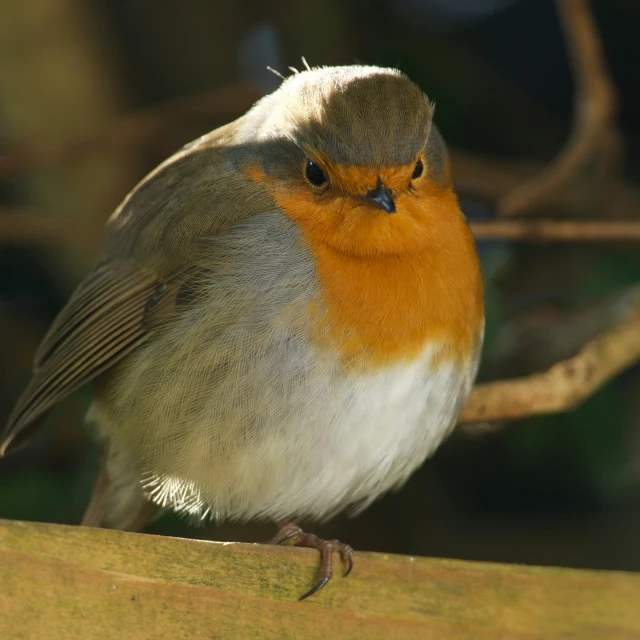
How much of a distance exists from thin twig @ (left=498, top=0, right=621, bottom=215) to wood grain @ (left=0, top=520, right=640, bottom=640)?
187cm

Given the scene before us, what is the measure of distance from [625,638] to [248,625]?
70 centimetres

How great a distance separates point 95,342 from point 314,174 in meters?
0.77

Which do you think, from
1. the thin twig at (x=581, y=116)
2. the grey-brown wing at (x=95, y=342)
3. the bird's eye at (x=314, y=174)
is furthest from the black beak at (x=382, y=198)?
the thin twig at (x=581, y=116)

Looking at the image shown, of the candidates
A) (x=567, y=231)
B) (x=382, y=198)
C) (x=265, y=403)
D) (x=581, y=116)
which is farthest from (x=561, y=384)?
(x=581, y=116)

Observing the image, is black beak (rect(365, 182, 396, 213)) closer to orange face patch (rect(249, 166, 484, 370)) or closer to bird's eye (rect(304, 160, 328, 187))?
orange face patch (rect(249, 166, 484, 370))

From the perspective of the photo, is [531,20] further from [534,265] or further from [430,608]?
[430,608]

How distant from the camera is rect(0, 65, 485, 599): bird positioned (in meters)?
2.58

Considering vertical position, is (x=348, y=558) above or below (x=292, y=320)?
below

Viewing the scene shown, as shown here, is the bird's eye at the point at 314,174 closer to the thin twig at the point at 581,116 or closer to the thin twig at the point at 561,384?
the thin twig at the point at 561,384

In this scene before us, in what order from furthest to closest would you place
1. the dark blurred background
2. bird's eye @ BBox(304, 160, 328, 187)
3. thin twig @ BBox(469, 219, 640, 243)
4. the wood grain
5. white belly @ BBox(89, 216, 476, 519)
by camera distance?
1. the dark blurred background
2. thin twig @ BBox(469, 219, 640, 243)
3. bird's eye @ BBox(304, 160, 328, 187)
4. white belly @ BBox(89, 216, 476, 519)
5. the wood grain

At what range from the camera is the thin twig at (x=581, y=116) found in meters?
3.51

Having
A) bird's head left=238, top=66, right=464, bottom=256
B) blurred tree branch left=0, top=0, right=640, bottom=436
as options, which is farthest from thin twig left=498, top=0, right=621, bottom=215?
bird's head left=238, top=66, right=464, bottom=256

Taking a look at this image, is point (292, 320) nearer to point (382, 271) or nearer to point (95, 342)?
point (382, 271)

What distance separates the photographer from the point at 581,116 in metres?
3.77
